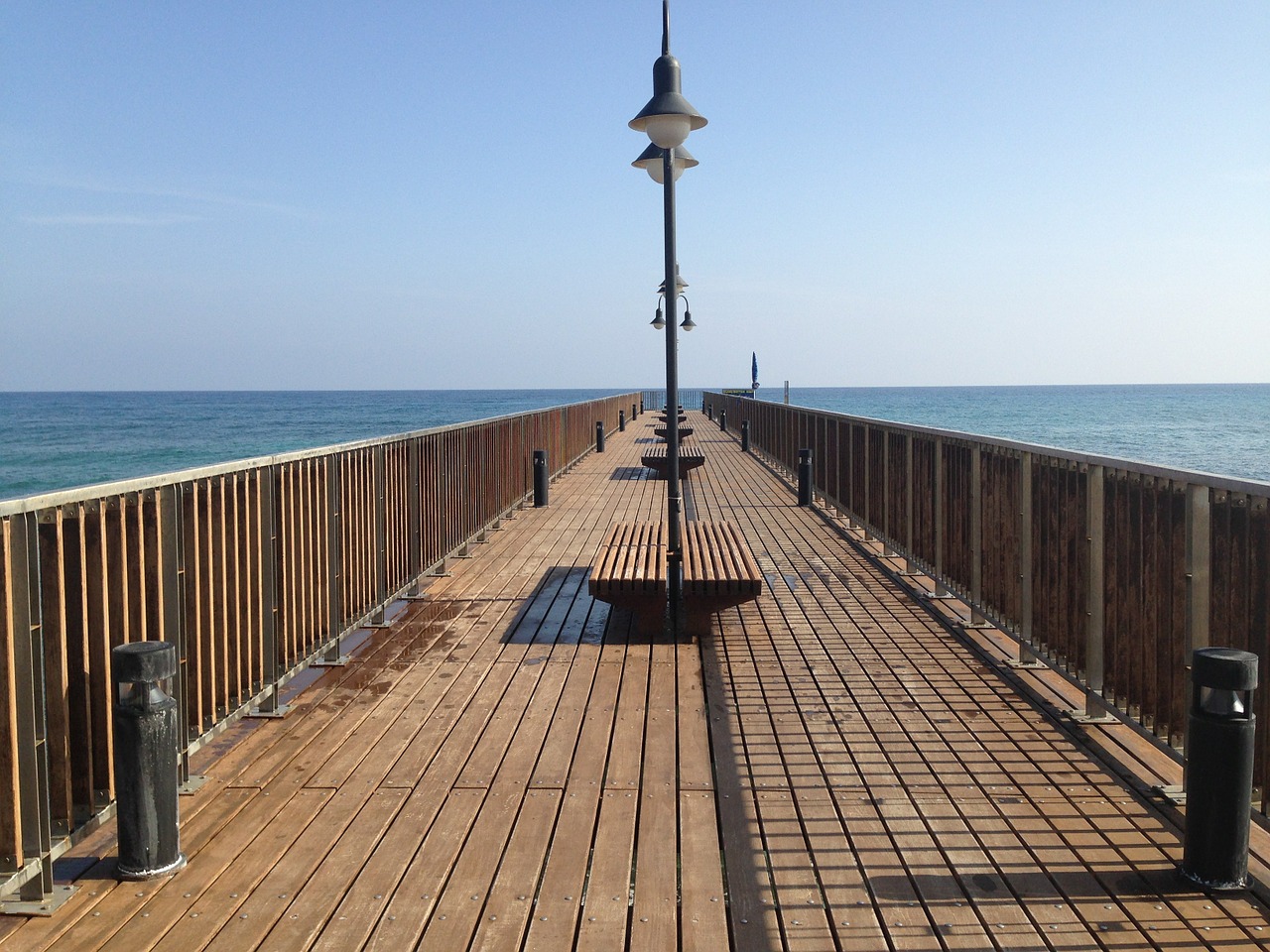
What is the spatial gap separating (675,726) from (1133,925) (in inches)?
85.3

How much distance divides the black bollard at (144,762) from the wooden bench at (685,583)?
3142mm

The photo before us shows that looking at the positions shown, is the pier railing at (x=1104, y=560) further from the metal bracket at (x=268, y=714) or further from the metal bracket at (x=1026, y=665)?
the metal bracket at (x=268, y=714)

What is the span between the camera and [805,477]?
13.4m

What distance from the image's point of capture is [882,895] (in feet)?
9.93

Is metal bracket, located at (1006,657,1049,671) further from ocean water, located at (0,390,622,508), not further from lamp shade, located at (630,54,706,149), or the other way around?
ocean water, located at (0,390,622,508)

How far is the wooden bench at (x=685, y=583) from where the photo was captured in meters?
6.13

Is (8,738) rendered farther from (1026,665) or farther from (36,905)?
(1026,665)

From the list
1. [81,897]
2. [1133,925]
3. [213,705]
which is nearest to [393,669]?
[213,705]

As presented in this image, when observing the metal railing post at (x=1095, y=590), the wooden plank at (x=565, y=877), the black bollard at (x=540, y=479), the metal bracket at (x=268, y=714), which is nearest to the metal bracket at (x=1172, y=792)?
the metal railing post at (x=1095, y=590)

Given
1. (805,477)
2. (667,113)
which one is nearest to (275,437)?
(805,477)

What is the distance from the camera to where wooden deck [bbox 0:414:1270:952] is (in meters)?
2.86

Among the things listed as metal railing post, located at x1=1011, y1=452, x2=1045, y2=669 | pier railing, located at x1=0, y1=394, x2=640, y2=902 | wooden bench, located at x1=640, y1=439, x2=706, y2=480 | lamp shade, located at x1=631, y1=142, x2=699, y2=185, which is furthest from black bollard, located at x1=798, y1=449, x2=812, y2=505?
metal railing post, located at x1=1011, y1=452, x2=1045, y2=669

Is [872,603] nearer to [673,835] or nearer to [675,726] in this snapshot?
[675,726]

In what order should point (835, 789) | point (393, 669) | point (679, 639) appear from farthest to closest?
point (679, 639) → point (393, 669) → point (835, 789)
